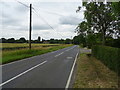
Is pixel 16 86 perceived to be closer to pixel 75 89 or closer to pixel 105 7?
pixel 75 89

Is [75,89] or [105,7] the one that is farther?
[105,7]

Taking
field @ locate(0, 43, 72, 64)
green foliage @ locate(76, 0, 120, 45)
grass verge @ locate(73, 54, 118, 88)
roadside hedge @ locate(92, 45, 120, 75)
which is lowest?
field @ locate(0, 43, 72, 64)

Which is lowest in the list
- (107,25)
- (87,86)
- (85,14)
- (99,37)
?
(87,86)

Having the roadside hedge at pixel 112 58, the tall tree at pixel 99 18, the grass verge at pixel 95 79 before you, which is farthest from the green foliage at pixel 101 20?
the grass verge at pixel 95 79

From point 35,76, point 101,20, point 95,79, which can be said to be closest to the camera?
point 95,79

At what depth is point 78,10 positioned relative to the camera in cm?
2558

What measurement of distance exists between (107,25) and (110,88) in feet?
59.7

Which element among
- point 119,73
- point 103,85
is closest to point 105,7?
point 119,73

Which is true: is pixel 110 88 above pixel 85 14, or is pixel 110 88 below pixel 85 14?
below

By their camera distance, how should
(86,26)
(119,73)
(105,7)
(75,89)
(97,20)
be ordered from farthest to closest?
(86,26)
(97,20)
(105,7)
(119,73)
(75,89)

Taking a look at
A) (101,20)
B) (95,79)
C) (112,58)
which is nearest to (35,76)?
(95,79)

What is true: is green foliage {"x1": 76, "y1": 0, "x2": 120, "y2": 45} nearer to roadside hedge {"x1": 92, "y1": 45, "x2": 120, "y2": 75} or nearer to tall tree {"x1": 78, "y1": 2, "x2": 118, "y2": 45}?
tall tree {"x1": 78, "y1": 2, "x2": 118, "y2": 45}

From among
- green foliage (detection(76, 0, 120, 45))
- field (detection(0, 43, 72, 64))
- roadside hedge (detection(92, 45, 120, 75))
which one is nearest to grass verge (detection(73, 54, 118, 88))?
roadside hedge (detection(92, 45, 120, 75))

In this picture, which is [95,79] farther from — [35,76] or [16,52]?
[16,52]
